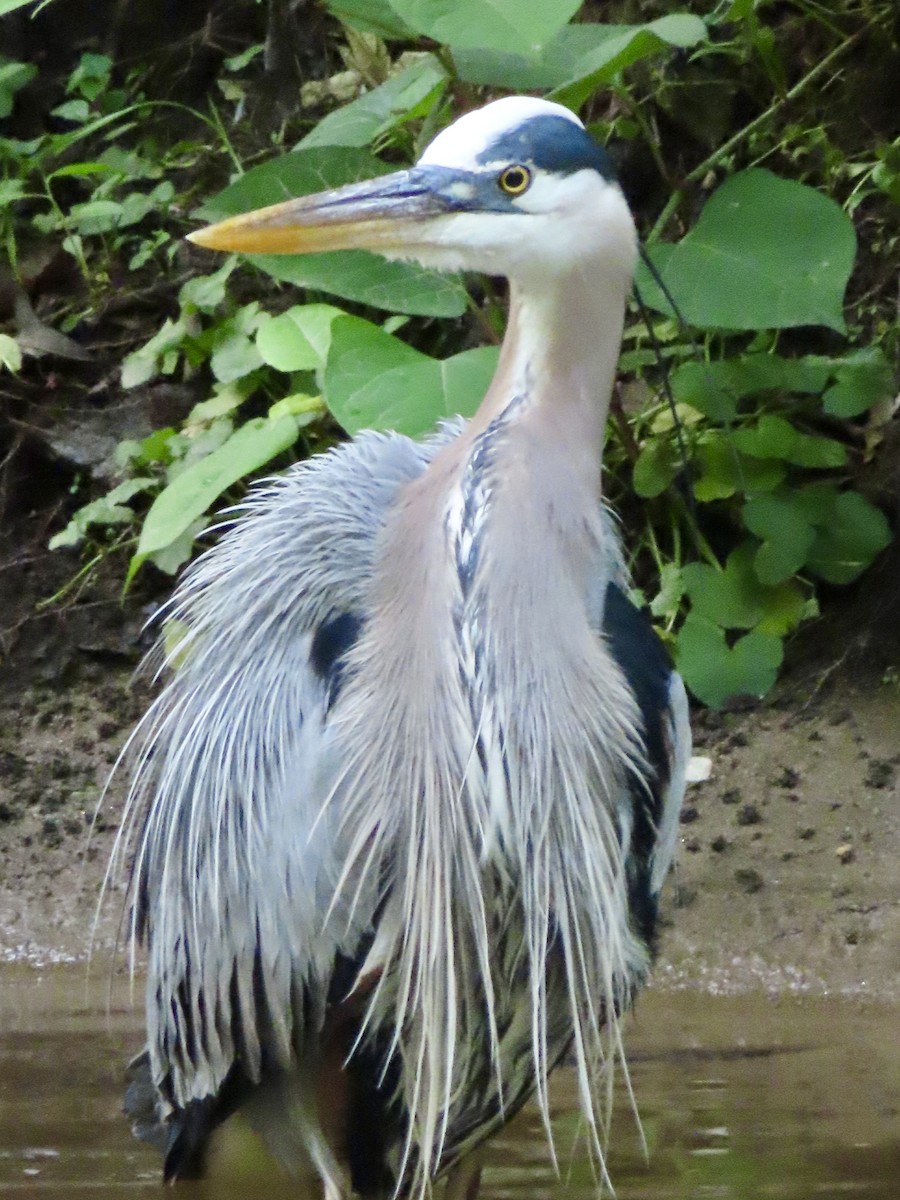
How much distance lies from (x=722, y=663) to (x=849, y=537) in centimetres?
52

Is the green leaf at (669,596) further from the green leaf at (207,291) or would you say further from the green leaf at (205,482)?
the green leaf at (207,291)

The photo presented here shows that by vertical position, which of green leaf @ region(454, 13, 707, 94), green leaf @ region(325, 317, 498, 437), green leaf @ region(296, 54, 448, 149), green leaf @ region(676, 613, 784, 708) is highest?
green leaf @ region(454, 13, 707, 94)

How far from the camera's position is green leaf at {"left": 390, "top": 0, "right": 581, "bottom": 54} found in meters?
3.12

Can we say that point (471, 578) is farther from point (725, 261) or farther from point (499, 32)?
point (725, 261)

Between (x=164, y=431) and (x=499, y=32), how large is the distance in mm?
2112

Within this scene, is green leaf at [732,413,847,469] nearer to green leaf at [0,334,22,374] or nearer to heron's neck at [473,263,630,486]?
heron's neck at [473,263,630,486]

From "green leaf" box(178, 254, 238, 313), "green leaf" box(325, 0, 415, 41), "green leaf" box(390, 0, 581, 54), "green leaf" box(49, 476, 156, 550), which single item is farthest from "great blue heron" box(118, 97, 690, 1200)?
"green leaf" box(178, 254, 238, 313)

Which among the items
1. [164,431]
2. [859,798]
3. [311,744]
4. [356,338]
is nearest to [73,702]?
[164,431]

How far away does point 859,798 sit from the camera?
4.21m

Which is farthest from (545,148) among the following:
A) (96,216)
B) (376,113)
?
(96,216)

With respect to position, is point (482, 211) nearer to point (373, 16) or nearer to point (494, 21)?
point (494, 21)

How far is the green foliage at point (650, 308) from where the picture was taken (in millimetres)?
3773

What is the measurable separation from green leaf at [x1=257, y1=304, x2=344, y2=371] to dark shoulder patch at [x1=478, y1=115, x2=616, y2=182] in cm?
189

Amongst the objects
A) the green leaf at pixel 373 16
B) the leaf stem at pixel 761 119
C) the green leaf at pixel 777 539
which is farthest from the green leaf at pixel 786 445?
the green leaf at pixel 373 16
